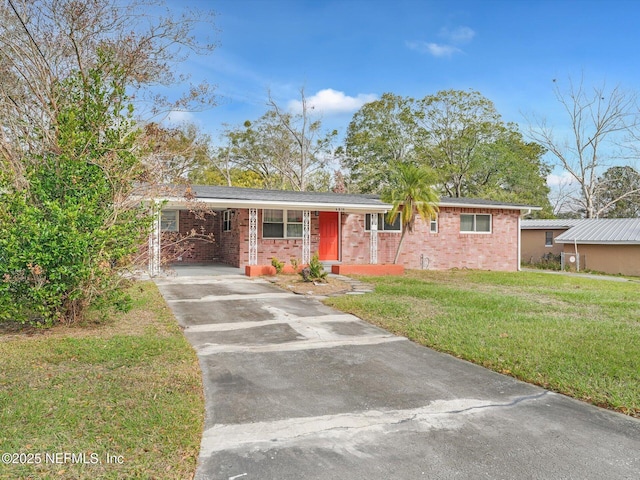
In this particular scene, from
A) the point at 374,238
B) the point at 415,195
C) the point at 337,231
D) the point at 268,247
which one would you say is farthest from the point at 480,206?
the point at 268,247

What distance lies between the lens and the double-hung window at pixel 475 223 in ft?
58.3

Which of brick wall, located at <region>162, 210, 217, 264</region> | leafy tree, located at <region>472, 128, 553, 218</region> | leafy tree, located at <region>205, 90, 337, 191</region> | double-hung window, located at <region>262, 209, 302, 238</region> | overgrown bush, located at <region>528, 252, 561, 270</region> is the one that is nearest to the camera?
double-hung window, located at <region>262, 209, 302, 238</region>

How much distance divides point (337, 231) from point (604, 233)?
13928 millimetres

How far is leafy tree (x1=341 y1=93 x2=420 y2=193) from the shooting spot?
31.6m

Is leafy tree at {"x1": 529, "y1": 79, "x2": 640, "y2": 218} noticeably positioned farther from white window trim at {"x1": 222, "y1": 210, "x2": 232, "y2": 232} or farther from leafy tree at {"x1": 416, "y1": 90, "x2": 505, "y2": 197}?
white window trim at {"x1": 222, "y1": 210, "x2": 232, "y2": 232}

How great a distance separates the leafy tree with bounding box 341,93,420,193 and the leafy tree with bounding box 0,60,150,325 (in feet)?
83.5

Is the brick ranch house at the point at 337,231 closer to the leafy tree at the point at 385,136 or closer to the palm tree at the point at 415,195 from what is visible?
the palm tree at the point at 415,195

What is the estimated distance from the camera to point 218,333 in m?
6.36

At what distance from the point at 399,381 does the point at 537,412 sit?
4.21 ft

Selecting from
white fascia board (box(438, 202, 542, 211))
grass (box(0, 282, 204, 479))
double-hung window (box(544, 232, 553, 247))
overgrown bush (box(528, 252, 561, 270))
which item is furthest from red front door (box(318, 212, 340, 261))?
double-hung window (box(544, 232, 553, 247))

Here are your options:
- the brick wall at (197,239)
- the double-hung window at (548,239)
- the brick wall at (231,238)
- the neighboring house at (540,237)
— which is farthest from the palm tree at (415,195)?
the double-hung window at (548,239)

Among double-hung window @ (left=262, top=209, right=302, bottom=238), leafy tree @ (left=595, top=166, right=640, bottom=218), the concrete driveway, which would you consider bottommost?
the concrete driveway

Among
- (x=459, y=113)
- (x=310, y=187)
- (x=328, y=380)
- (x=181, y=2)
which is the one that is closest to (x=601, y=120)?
(x=459, y=113)

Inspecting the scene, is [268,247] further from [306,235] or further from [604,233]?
[604,233]
